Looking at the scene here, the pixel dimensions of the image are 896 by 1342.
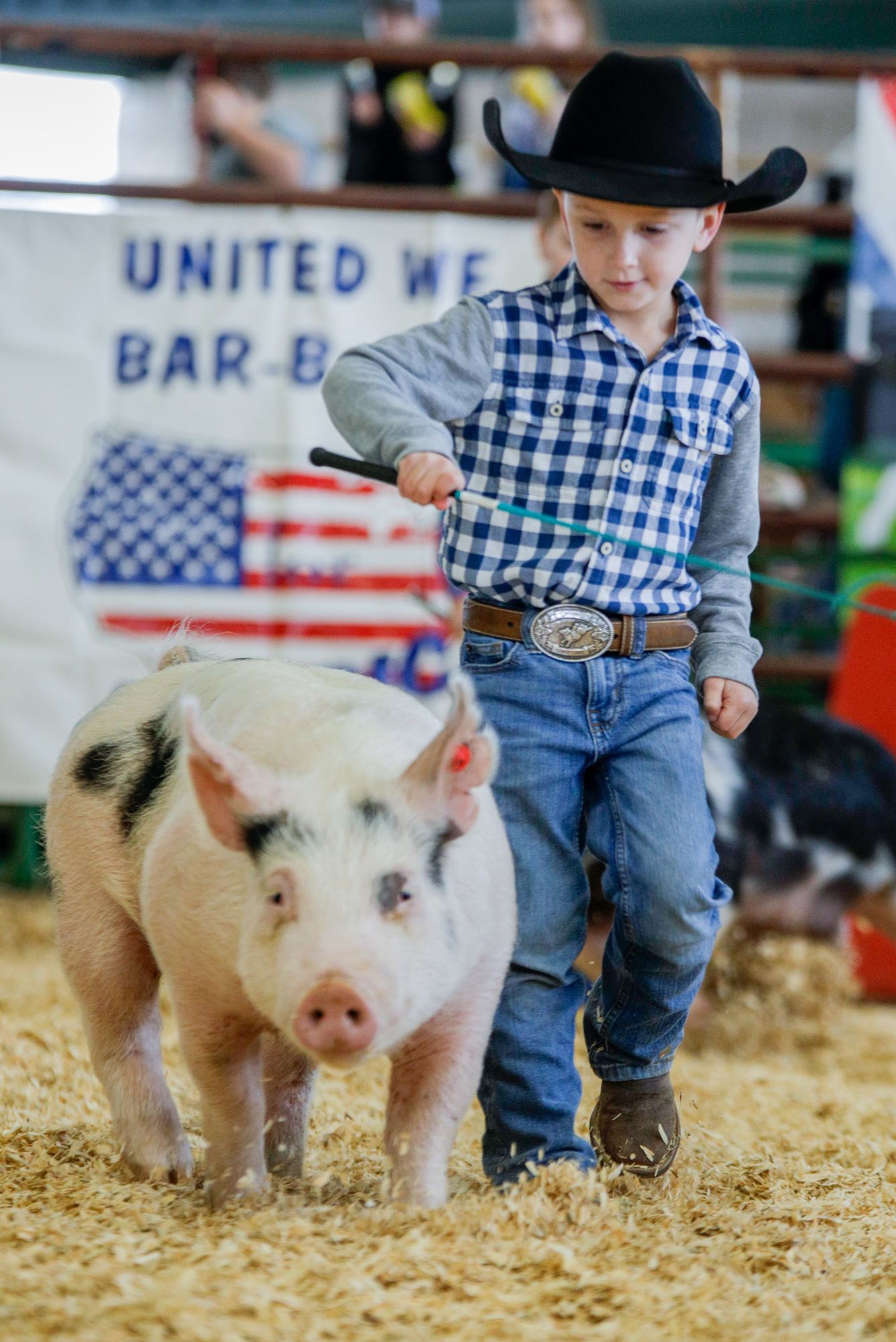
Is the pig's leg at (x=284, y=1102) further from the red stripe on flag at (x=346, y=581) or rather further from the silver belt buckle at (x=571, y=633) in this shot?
the red stripe on flag at (x=346, y=581)

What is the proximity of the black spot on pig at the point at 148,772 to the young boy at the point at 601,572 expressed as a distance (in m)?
0.43

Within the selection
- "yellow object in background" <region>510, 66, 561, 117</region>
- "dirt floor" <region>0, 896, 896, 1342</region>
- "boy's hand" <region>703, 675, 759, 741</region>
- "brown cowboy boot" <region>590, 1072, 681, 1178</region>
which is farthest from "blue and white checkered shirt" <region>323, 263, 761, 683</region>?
"yellow object in background" <region>510, 66, 561, 117</region>

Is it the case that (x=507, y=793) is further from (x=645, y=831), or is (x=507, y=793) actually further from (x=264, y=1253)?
(x=264, y=1253)

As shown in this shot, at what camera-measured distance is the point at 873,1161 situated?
2.58m

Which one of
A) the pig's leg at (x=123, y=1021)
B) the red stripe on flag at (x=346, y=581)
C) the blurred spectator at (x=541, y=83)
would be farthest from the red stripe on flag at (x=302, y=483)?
the pig's leg at (x=123, y=1021)

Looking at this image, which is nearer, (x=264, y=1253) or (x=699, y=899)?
(x=264, y=1253)

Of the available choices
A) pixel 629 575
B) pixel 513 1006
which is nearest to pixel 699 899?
pixel 513 1006

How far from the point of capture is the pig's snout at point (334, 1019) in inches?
65.9

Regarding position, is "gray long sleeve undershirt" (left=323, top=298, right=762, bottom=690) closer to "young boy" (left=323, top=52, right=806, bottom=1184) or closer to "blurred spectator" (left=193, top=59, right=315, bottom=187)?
"young boy" (left=323, top=52, right=806, bottom=1184)

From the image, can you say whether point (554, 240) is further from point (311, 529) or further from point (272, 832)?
point (272, 832)

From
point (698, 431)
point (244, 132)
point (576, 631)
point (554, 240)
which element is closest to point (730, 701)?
point (576, 631)

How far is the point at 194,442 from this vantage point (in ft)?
16.1

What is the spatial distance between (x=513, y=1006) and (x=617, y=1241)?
38cm

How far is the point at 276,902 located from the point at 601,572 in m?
0.69
